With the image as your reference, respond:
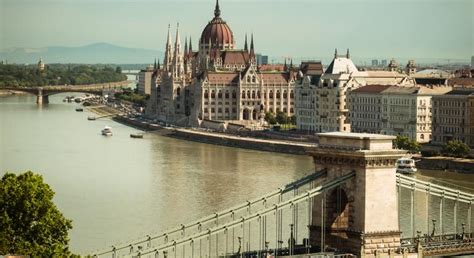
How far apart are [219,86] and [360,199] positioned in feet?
149

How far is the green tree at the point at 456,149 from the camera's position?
39219 mm

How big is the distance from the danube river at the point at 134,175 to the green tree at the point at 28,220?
13.1 feet

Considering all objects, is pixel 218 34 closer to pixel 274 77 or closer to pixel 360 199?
pixel 274 77

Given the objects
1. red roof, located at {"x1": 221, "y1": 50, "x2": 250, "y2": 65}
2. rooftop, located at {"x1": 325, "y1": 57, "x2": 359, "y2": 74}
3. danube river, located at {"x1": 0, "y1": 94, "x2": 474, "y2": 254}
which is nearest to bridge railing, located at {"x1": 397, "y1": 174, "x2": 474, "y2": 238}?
danube river, located at {"x1": 0, "y1": 94, "x2": 474, "y2": 254}

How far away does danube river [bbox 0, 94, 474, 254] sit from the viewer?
944 inches

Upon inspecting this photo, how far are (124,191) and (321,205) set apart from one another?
1357 cm

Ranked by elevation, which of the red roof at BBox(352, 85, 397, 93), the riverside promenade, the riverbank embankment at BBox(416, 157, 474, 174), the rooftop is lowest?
the riverside promenade

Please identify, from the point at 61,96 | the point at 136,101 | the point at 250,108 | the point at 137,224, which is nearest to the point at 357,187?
the point at 137,224

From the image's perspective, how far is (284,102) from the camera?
205 ft

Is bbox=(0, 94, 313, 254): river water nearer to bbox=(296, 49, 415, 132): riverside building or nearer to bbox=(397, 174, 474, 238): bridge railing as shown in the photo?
bbox=(397, 174, 474, 238): bridge railing

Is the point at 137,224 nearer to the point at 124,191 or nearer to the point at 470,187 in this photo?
the point at 124,191

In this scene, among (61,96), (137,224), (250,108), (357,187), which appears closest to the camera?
(357,187)

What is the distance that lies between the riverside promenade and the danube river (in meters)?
0.73

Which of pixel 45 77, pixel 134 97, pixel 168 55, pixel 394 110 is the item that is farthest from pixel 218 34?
pixel 45 77
